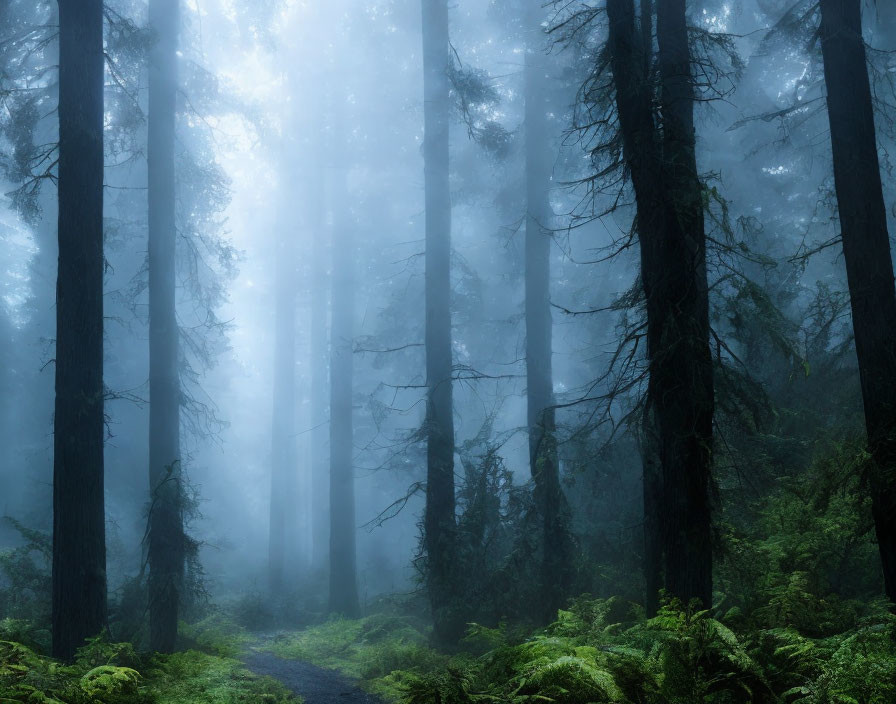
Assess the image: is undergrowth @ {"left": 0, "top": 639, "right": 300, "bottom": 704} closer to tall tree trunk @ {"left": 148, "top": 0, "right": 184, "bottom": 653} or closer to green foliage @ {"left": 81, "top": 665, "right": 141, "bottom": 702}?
green foliage @ {"left": 81, "top": 665, "right": 141, "bottom": 702}

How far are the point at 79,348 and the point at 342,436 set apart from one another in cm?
1252

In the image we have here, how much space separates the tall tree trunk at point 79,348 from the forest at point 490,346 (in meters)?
0.03

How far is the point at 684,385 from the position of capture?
530cm

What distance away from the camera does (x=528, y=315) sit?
13562 millimetres

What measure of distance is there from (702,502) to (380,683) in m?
5.02

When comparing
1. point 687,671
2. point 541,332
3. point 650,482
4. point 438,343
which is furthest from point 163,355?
point 687,671

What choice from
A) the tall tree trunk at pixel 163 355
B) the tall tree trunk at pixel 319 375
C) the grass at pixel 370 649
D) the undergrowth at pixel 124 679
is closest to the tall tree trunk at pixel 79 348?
the undergrowth at pixel 124 679

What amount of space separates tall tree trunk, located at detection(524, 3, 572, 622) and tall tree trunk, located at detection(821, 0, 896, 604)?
12.5ft

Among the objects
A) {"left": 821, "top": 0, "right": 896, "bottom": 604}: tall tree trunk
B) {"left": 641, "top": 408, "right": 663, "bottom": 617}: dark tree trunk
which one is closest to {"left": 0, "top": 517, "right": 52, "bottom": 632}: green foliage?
{"left": 641, "top": 408, "right": 663, "bottom": 617}: dark tree trunk

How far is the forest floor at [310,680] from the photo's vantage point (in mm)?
7398

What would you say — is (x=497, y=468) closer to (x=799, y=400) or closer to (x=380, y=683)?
(x=380, y=683)

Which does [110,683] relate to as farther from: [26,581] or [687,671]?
[26,581]

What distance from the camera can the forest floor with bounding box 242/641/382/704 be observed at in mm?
7398

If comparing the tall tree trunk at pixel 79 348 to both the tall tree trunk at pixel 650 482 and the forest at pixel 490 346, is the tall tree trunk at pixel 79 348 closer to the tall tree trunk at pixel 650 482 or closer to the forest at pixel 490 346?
the forest at pixel 490 346
